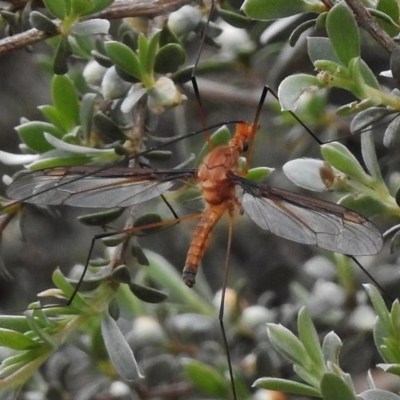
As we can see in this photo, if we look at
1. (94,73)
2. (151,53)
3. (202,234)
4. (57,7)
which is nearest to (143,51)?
(151,53)

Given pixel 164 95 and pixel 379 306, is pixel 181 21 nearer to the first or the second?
pixel 164 95

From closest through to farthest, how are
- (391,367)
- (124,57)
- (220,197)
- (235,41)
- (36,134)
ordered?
(391,367) → (124,57) → (36,134) → (220,197) → (235,41)

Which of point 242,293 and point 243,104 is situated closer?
point 242,293

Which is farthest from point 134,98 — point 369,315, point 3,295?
point 3,295

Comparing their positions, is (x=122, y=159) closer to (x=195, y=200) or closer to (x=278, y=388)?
(x=195, y=200)

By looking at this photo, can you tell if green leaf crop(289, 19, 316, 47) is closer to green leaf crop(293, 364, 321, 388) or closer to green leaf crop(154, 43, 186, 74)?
green leaf crop(154, 43, 186, 74)

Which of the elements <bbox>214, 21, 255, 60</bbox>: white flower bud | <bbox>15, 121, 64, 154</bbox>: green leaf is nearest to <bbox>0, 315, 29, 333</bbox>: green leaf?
<bbox>15, 121, 64, 154</bbox>: green leaf

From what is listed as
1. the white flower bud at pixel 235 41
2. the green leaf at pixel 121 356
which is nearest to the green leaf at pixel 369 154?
the green leaf at pixel 121 356
